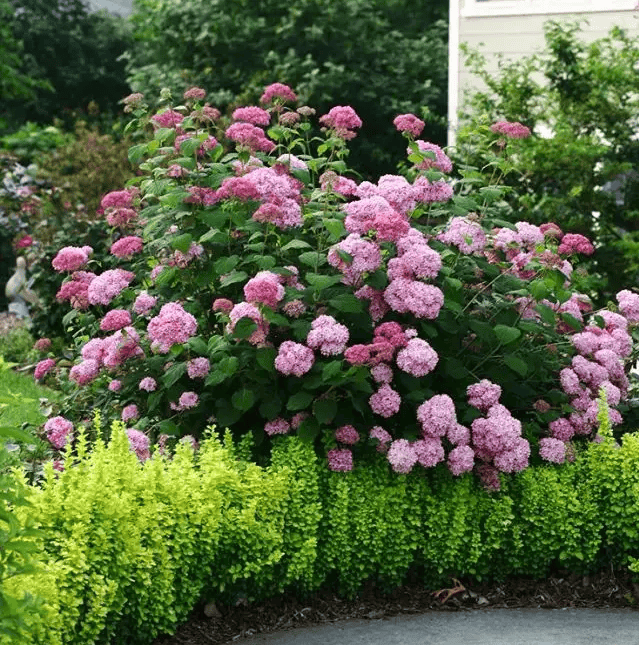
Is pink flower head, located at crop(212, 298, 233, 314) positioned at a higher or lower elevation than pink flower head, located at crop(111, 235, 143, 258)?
lower

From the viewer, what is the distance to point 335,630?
4.78m

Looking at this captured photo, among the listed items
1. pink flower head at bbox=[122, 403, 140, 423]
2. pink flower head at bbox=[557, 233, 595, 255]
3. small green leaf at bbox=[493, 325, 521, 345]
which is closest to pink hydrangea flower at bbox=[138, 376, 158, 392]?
pink flower head at bbox=[122, 403, 140, 423]

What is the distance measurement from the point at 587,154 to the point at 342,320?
195 inches

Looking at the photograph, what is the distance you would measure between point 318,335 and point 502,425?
0.86 m

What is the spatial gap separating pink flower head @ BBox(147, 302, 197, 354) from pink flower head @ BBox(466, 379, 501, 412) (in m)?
1.20

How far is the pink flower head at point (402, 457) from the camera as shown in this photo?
502 centimetres

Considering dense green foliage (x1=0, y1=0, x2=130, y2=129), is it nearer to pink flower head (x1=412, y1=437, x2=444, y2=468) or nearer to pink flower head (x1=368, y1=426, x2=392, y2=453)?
pink flower head (x1=368, y1=426, x2=392, y2=453)

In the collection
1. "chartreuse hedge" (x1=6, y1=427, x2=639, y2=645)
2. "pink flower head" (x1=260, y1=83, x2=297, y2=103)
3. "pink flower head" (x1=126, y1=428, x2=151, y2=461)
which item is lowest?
"chartreuse hedge" (x1=6, y1=427, x2=639, y2=645)

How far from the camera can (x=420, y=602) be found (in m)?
5.13

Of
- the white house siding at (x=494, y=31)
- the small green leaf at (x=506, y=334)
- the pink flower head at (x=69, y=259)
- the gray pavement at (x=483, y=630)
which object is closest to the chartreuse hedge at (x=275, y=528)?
the gray pavement at (x=483, y=630)

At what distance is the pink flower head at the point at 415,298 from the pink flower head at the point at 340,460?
2.08 ft

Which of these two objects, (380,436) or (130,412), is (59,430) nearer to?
(130,412)

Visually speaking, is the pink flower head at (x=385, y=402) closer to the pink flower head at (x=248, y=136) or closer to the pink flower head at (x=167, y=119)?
the pink flower head at (x=248, y=136)

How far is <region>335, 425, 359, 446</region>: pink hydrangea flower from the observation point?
5023mm
